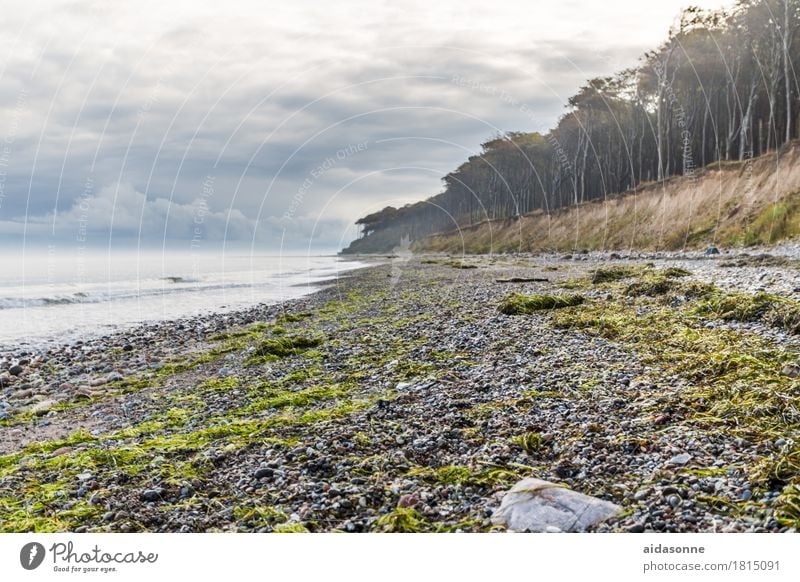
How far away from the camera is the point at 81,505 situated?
5.15 meters

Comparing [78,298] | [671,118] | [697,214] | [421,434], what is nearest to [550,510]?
[421,434]

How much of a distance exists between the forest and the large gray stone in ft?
154

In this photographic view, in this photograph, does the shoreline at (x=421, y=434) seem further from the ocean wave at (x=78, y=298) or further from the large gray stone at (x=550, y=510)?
the ocean wave at (x=78, y=298)

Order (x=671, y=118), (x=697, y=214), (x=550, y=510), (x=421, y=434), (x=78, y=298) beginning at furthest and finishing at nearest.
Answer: (x=671, y=118), (x=697, y=214), (x=78, y=298), (x=421, y=434), (x=550, y=510)

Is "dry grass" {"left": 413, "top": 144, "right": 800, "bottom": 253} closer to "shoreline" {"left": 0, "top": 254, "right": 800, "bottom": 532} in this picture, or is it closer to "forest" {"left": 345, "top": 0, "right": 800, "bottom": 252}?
"forest" {"left": 345, "top": 0, "right": 800, "bottom": 252}

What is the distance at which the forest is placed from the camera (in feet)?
162

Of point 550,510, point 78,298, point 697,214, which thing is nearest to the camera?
point 550,510

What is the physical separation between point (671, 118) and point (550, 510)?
235ft

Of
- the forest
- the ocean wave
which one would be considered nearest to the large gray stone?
the ocean wave

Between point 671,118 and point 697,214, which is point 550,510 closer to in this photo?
point 697,214

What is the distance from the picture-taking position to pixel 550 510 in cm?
392

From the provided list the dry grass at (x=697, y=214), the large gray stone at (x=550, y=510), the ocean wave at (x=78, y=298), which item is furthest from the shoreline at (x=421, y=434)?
the dry grass at (x=697, y=214)

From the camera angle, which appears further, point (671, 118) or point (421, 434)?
point (671, 118)
